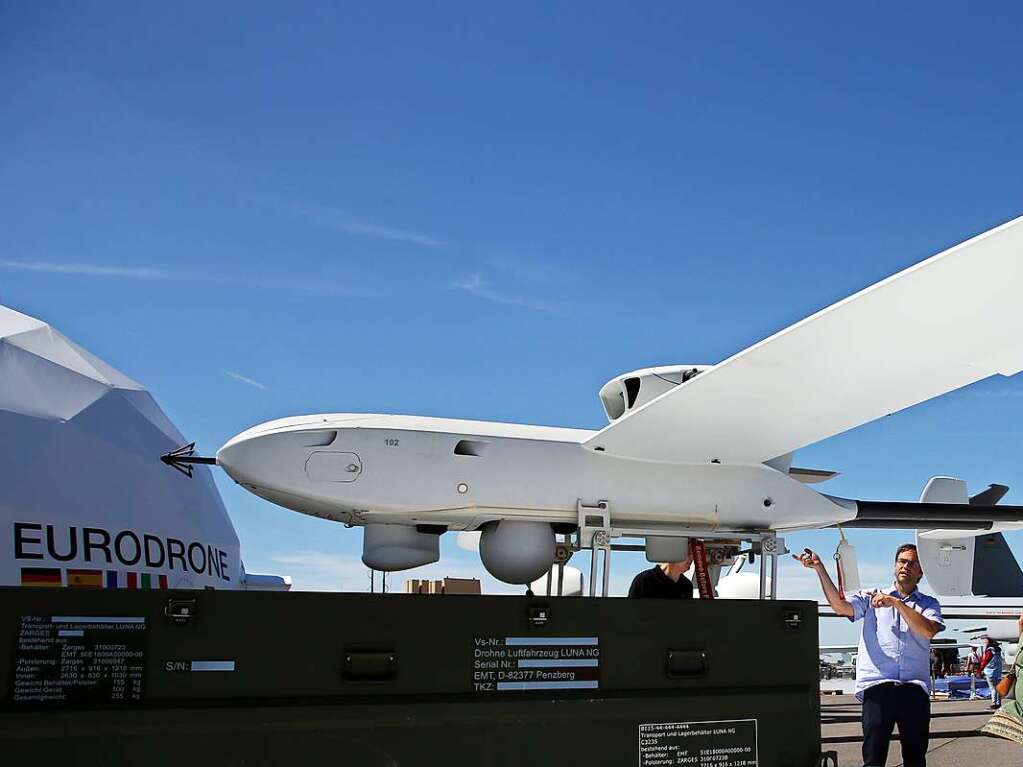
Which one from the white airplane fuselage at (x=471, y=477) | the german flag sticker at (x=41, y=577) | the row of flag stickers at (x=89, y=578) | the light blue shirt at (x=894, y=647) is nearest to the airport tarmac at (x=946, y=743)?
the light blue shirt at (x=894, y=647)

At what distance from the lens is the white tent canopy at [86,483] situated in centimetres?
689

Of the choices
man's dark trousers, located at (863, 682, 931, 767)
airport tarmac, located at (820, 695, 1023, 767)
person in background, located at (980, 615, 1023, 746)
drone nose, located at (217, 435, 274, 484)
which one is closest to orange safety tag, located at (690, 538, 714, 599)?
man's dark trousers, located at (863, 682, 931, 767)

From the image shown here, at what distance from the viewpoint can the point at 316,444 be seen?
220 inches

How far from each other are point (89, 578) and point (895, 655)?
5.84 m

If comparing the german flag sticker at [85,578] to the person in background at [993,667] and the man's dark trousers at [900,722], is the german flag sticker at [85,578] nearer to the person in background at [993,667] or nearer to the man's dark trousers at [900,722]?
the man's dark trousers at [900,722]

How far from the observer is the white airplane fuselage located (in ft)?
18.3

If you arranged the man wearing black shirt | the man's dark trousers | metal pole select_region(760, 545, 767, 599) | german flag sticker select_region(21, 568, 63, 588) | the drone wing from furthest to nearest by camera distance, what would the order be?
german flag sticker select_region(21, 568, 63, 588) < metal pole select_region(760, 545, 767, 599) < the man wearing black shirt < the man's dark trousers < the drone wing

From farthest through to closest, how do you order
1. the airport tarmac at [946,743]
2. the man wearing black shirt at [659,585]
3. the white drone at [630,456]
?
1. the airport tarmac at [946,743]
2. the man wearing black shirt at [659,585]
3. the white drone at [630,456]

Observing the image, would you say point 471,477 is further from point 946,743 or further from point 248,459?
point 946,743

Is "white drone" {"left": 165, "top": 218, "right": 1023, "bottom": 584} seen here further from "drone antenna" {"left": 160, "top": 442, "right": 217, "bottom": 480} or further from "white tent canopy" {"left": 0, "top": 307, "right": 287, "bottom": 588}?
"white tent canopy" {"left": 0, "top": 307, "right": 287, "bottom": 588}

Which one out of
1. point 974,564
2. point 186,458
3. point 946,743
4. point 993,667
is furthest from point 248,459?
point 974,564

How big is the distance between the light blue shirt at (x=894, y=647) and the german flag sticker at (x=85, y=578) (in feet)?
18.0

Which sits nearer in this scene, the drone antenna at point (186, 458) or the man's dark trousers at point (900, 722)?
the man's dark trousers at point (900, 722)

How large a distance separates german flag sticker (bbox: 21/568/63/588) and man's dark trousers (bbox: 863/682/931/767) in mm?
5659
